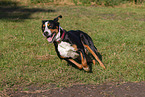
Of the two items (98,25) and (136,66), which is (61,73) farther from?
(98,25)

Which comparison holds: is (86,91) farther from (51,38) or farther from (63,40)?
(51,38)

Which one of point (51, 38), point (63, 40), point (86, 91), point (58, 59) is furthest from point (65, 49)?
point (58, 59)

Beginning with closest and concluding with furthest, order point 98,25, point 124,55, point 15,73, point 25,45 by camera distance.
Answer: point 15,73
point 124,55
point 25,45
point 98,25

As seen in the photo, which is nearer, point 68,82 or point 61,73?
point 68,82

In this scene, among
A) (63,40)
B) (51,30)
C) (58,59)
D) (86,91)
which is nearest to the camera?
(86,91)

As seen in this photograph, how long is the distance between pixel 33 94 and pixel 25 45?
4.01m

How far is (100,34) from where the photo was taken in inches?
418

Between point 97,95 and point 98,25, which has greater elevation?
point 98,25

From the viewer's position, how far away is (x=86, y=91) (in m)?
5.16

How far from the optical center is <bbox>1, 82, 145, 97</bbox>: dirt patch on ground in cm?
502

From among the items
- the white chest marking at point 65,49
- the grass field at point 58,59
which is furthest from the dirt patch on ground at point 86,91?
the white chest marking at point 65,49

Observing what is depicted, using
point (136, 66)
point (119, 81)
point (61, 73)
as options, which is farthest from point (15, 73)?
point (136, 66)

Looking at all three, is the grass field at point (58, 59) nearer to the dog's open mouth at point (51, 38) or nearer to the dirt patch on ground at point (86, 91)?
the dirt patch on ground at point (86, 91)

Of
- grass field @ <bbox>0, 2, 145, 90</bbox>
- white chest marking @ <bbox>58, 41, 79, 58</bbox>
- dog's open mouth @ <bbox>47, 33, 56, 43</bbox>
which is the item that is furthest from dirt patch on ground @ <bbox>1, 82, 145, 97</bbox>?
dog's open mouth @ <bbox>47, 33, 56, 43</bbox>
